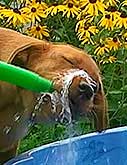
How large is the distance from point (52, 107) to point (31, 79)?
249mm

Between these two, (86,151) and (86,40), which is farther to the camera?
(86,40)

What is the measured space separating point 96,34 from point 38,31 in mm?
236

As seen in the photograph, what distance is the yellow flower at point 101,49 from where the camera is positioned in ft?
9.72

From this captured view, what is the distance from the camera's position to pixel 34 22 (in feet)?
10.1

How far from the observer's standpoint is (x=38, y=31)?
3074 mm

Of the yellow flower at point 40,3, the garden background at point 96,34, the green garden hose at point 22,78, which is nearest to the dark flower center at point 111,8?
the garden background at point 96,34

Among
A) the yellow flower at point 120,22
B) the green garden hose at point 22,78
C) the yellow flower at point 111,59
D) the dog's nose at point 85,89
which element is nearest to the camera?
the green garden hose at point 22,78

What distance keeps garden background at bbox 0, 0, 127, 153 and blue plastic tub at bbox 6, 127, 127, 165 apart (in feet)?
1.51

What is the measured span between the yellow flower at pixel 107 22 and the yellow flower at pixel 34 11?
0.83 feet

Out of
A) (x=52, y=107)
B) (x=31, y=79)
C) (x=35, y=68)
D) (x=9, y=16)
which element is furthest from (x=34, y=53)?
(x=9, y=16)

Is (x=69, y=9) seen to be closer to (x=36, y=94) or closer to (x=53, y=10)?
(x=53, y=10)

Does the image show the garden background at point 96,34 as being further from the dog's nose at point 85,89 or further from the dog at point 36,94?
the dog's nose at point 85,89

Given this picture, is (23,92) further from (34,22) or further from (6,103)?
(34,22)

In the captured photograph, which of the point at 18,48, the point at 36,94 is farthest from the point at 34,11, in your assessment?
the point at 36,94
